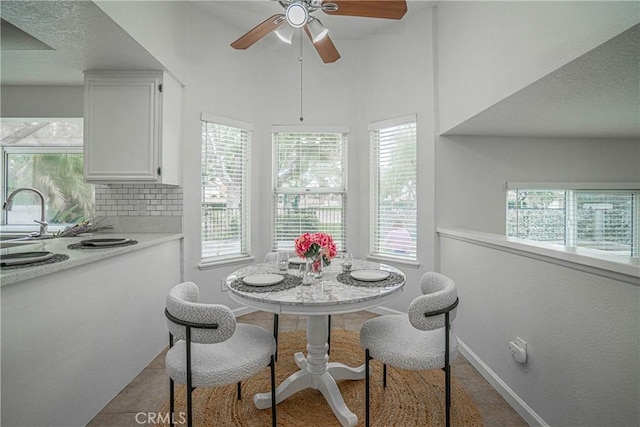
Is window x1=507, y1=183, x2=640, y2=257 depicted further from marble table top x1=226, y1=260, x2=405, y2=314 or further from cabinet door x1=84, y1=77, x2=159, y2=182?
cabinet door x1=84, y1=77, x2=159, y2=182

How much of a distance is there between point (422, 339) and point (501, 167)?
230 cm

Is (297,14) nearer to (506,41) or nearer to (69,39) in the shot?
(506,41)

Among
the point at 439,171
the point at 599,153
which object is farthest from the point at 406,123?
the point at 599,153

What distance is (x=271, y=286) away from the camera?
5.38 ft

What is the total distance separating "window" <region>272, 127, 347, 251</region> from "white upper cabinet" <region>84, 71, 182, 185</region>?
1.30 metres

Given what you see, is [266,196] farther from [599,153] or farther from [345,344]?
[599,153]

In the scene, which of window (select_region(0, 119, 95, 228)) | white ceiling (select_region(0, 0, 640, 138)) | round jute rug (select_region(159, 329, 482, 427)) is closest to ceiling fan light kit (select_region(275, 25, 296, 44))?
white ceiling (select_region(0, 0, 640, 138))

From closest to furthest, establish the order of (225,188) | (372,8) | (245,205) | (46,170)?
(372,8) → (225,188) → (245,205) → (46,170)

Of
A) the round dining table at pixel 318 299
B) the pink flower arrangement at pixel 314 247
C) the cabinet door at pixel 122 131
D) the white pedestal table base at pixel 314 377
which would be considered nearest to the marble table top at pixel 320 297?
the round dining table at pixel 318 299

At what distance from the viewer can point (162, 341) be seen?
8.14 ft

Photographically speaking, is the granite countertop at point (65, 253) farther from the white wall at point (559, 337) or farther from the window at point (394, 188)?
the white wall at point (559, 337)

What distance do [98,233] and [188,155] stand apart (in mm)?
1076

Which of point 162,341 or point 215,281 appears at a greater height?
point 215,281

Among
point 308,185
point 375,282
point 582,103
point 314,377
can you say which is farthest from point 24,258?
point 582,103
